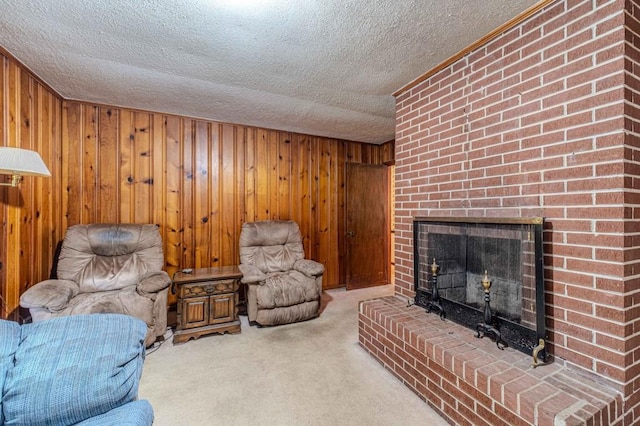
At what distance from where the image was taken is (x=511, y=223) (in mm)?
1688

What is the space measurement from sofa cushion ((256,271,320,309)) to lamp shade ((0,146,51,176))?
201cm

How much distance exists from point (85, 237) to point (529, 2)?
394 centimetres

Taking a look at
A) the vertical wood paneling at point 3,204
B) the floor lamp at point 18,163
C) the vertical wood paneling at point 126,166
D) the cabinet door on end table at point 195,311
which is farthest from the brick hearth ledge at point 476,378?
the vertical wood paneling at point 126,166

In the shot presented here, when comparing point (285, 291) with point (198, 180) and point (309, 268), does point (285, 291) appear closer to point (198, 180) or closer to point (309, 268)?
point (309, 268)

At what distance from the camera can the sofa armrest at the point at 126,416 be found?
39.7 inches

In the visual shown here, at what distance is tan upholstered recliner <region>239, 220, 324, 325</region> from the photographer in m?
3.03

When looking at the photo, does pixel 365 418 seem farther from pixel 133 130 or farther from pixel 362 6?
pixel 133 130

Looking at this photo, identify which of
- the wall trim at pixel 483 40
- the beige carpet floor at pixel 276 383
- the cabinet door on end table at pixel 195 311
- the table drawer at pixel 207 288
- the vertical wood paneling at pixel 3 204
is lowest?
the beige carpet floor at pixel 276 383

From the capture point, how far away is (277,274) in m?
3.35

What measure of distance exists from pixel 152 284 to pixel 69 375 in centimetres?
166

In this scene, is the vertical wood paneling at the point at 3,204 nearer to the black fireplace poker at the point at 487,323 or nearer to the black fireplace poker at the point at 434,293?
the black fireplace poker at the point at 434,293

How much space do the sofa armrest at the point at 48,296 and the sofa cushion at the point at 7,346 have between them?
1235 mm

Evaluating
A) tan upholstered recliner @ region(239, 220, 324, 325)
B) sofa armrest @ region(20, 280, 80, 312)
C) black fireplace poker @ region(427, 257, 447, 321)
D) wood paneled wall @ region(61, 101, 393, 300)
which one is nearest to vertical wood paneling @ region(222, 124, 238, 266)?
wood paneled wall @ region(61, 101, 393, 300)

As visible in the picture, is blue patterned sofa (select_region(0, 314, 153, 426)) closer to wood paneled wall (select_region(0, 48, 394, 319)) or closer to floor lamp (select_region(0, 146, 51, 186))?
floor lamp (select_region(0, 146, 51, 186))
